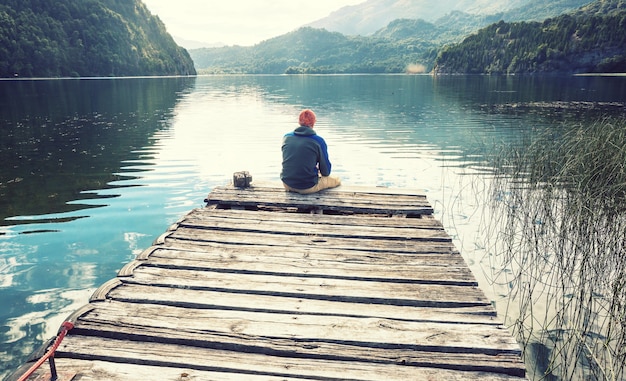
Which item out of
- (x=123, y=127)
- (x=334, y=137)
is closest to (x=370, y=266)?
(x=334, y=137)

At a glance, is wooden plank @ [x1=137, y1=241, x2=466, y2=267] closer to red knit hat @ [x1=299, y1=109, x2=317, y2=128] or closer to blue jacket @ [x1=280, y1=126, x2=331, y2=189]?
blue jacket @ [x1=280, y1=126, x2=331, y2=189]

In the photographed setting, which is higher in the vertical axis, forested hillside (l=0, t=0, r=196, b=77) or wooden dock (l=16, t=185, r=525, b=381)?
forested hillside (l=0, t=0, r=196, b=77)

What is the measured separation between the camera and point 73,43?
4491 inches

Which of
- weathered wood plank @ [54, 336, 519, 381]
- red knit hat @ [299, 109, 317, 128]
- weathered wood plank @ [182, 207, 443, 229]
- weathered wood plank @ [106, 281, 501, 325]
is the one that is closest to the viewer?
weathered wood plank @ [54, 336, 519, 381]

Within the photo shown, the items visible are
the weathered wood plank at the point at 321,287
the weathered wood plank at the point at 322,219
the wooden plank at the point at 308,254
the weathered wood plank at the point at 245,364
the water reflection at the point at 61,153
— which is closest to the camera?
the weathered wood plank at the point at 245,364

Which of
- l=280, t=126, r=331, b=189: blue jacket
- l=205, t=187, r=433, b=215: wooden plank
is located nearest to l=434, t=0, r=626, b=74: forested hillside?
l=205, t=187, r=433, b=215: wooden plank

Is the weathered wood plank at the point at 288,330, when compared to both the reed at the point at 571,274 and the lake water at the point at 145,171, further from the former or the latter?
the lake water at the point at 145,171

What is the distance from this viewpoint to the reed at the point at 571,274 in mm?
4762

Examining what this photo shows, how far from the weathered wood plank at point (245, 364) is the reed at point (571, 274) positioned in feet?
6.38

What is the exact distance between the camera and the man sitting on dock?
732 cm

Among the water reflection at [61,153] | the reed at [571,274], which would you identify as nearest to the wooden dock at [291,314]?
the reed at [571,274]

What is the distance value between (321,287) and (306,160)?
141 inches

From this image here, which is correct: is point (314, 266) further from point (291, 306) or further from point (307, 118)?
point (307, 118)

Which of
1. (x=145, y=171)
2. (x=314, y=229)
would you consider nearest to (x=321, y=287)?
(x=314, y=229)
